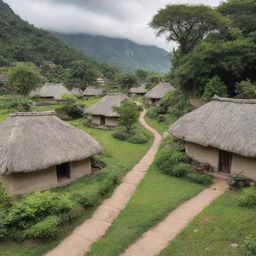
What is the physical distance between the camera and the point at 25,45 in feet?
283

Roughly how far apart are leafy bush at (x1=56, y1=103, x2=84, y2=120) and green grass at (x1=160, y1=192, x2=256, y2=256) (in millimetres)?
27567

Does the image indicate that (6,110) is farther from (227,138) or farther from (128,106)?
(227,138)

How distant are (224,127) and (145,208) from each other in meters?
7.72

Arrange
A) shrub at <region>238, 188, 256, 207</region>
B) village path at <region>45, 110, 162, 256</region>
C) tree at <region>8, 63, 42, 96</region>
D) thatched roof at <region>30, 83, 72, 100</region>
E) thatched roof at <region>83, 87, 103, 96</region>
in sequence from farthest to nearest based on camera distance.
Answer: thatched roof at <region>83, 87, 103, 96</region> < thatched roof at <region>30, 83, 72, 100</region> < tree at <region>8, 63, 42, 96</region> < shrub at <region>238, 188, 256, 207</region> < village path at <region>45, 110, 162, 256</region>

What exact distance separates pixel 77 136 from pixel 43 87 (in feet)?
131

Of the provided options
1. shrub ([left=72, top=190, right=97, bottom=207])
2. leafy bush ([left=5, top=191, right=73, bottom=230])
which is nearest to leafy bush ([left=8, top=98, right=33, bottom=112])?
shrub ([left=72, top=190, right=97, bottom=207])

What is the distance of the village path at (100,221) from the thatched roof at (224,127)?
164 inches

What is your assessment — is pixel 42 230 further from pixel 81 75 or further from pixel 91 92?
pixel 81 75

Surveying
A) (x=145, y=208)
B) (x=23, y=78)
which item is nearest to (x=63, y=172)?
(x=145, y=208)

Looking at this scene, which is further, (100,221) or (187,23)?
(187,23)

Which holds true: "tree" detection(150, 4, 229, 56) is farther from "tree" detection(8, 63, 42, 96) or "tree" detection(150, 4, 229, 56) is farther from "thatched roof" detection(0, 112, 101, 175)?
"tree" detection(8, 63, 42, 96)

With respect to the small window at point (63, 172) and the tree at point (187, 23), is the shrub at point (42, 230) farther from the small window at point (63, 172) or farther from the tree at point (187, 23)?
the tree at point (187, 23)

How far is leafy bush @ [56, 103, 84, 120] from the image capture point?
3666 centimetres

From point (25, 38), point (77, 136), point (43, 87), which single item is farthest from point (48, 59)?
point (77, 136)
